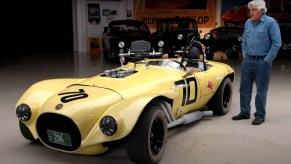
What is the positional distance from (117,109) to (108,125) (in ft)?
0.57

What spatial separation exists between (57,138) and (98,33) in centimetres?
1187

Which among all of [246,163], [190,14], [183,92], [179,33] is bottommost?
[246,163]

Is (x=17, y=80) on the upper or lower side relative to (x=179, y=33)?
lower

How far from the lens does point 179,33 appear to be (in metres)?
10.8

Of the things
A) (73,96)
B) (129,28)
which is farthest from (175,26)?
(73,96)

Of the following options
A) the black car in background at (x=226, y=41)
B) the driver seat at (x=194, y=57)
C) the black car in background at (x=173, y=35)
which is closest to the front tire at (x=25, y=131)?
the driver seat at (x=194, y=57)

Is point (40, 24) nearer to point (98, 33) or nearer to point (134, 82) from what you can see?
point (98, 33)

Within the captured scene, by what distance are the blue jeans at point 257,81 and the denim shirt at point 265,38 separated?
0.40 ft

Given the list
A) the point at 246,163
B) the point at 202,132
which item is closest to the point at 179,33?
the point at 202,132

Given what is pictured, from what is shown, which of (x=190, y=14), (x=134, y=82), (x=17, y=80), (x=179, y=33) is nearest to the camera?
(x=134, y=82)

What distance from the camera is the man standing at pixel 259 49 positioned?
4121 millimetres

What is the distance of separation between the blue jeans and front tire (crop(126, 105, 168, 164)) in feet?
5.55

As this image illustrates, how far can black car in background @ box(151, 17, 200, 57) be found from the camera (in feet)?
33.3

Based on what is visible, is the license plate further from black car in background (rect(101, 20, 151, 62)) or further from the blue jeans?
black car in background (rect(101, 20, 151, 62))
